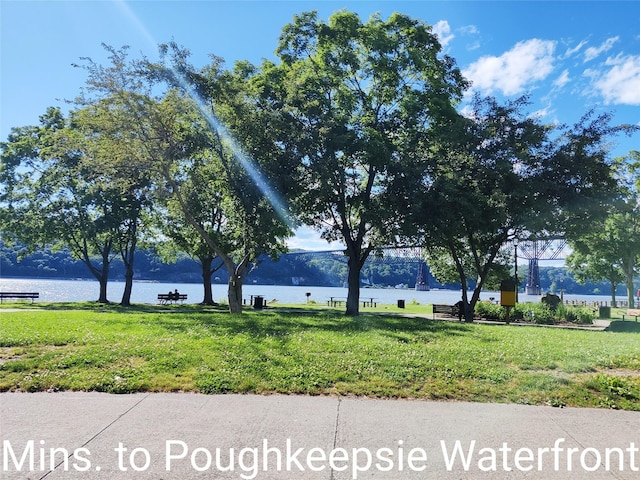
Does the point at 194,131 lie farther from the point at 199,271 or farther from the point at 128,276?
the point at 199,271

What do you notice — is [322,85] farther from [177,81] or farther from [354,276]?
[354,276]

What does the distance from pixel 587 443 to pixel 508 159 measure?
18.9m

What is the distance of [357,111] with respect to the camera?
2261 centimetres

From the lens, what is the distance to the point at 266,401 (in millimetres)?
5637

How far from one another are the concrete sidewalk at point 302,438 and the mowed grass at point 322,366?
368 millimetres

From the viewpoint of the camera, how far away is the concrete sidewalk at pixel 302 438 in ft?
12.7

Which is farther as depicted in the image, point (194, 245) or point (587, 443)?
point (194, 245)

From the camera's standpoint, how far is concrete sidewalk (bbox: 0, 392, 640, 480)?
152 inches

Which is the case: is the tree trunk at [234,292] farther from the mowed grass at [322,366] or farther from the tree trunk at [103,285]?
the tree trunk at [103,285]

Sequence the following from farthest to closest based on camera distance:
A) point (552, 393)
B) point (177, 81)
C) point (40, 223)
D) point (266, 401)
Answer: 1. point (40, 223)
2. point (177, 81)
3. point (552, 393)
4. point (266, 401)

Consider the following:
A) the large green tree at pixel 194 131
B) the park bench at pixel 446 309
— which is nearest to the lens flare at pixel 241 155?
the large green tree at pixel 194 131

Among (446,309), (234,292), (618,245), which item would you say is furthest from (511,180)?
(618,245)

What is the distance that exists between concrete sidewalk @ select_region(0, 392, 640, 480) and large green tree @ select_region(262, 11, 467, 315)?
14387 millimetres

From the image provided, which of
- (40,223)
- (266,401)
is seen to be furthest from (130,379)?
(40,223)
